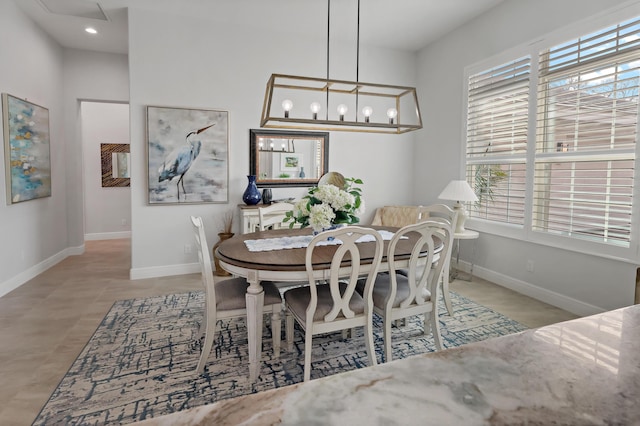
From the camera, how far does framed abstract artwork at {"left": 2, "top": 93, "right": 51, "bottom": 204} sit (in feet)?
13.0

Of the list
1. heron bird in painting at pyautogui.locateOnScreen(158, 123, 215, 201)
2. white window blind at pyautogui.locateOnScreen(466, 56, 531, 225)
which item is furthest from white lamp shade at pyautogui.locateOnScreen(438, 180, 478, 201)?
heron bird in painting at pyautogui.locateOnScreen(158, 123, 215, 201)

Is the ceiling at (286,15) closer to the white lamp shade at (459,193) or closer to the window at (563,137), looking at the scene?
the window at (563,137)

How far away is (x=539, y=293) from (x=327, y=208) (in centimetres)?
256

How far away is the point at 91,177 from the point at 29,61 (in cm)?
307

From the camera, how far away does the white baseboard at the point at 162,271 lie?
4406 mm

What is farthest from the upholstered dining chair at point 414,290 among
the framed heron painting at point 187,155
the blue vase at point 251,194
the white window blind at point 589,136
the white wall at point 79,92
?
the white wall at point 79,92

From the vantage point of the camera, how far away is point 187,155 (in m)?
4.47

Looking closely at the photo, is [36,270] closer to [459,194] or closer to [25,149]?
[25,149]

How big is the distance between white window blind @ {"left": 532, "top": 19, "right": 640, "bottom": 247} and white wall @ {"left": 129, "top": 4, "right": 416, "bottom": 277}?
8.06ft

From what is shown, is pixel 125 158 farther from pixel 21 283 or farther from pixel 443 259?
pixel 443 259

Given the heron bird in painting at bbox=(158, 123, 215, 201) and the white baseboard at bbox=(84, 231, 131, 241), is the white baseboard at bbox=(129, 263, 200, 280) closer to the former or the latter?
the heron bird in painting at bbox=(158, 123, 215, 201)

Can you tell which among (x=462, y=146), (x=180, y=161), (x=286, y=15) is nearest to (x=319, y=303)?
(x=180, y=161)

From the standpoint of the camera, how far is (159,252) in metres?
4.49

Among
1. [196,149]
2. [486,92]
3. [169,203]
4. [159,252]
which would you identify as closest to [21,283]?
[159,252]
